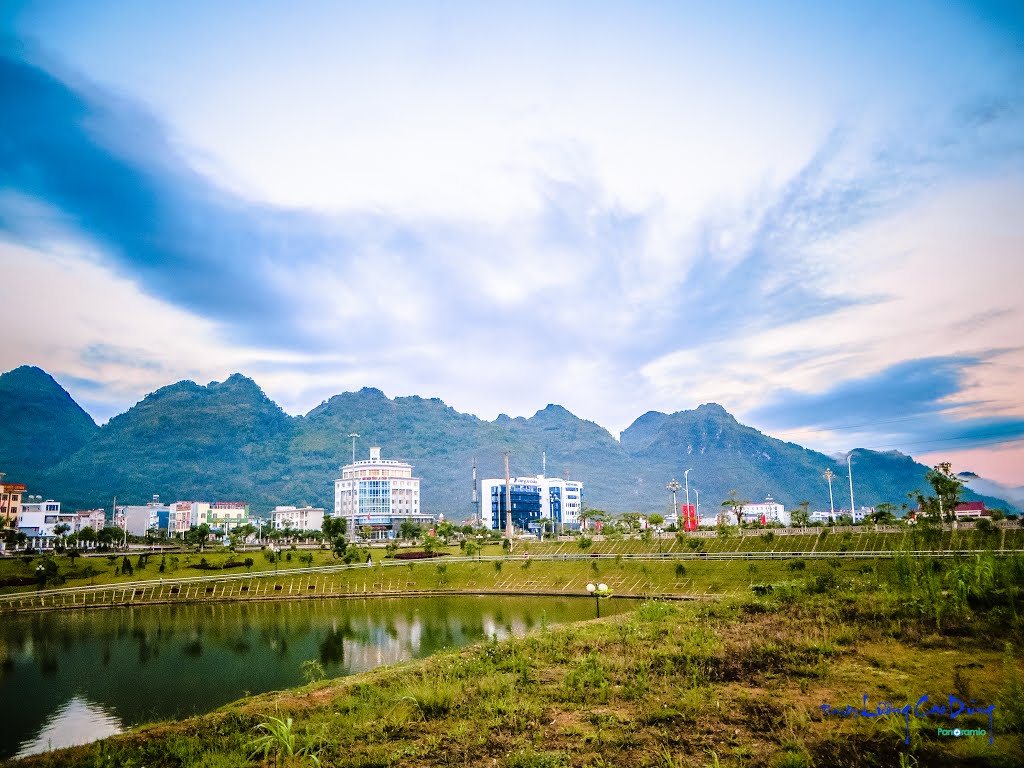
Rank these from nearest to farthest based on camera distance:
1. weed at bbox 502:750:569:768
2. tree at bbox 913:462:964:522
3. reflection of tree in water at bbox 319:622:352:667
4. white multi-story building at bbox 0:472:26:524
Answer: weed at bbox 502:750:569:768, reflection of tree in water at bbox 319:622:352:667, tree at bbox 913:462:964:522, white multi-story building at bbox 0:472:26:524

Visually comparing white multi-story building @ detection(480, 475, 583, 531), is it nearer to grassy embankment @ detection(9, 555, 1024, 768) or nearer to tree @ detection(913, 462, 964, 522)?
tree @ detection(913, 462, 964, 522)

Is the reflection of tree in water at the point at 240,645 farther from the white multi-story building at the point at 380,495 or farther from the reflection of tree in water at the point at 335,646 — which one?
the white multi-story building at the point at 380,495

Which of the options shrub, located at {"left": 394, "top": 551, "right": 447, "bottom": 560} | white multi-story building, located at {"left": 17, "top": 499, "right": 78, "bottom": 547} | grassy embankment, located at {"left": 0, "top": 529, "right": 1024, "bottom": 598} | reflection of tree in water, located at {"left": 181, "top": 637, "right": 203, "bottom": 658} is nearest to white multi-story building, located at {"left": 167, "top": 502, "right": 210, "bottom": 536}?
white multi-story building, located at {"left": 17, "top": 499, "right": 78, "bottom": 547}

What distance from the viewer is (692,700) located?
33.6ft

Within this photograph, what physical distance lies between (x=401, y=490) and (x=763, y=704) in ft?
535

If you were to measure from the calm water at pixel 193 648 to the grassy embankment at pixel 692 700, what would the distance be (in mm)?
6107

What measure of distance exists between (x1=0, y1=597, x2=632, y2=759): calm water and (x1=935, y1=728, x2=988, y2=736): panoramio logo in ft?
42.3

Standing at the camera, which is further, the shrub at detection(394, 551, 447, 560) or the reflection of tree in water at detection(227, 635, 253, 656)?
the shrub at detection(394, 551, 447, 560)

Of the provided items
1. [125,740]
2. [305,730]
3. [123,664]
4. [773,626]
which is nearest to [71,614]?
[123,664]

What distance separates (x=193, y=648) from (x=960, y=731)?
40.1m

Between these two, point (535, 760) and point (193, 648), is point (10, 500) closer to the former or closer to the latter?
point (193, 648)

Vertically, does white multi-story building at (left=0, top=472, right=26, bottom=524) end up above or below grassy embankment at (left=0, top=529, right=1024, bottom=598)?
above

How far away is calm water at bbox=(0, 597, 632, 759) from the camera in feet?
76.9

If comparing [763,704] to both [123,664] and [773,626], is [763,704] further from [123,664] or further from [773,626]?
[123,664]
